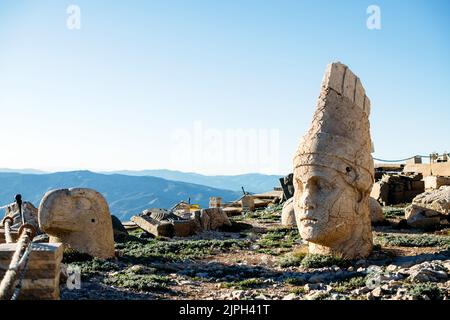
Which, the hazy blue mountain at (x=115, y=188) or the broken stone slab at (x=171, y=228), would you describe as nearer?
the broken stone slab at (x=171, y=228)

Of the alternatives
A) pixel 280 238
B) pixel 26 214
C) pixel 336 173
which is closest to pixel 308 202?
pixel 336 173

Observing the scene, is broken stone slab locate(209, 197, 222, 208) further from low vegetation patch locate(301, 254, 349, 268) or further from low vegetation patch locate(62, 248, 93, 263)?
low vegetation patch locate(301, 254, 349, 268)

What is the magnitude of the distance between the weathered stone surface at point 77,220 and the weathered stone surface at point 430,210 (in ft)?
31.4

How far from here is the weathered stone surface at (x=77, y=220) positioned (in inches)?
430

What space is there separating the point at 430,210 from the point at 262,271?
813cm

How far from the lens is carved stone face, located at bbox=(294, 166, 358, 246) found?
10469mm

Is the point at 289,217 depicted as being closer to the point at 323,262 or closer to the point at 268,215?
the point at 268,215

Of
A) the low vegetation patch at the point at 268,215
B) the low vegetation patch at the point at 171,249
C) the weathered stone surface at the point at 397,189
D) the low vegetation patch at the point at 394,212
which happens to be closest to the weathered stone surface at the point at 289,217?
the low vegetation patch at the point at 268,215

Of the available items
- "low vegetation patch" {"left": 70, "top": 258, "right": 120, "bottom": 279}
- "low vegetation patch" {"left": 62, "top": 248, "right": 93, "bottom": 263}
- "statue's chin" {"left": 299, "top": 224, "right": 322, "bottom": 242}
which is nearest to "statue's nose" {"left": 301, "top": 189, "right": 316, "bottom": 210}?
"statue's chin" {"left": 299, "top": 224, "right": 322, "bottom": 242}

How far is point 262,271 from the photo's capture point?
34.3ft

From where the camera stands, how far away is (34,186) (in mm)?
114062

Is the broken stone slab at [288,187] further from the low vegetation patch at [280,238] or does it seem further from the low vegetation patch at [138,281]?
the low vegetation patch at [138,281]
